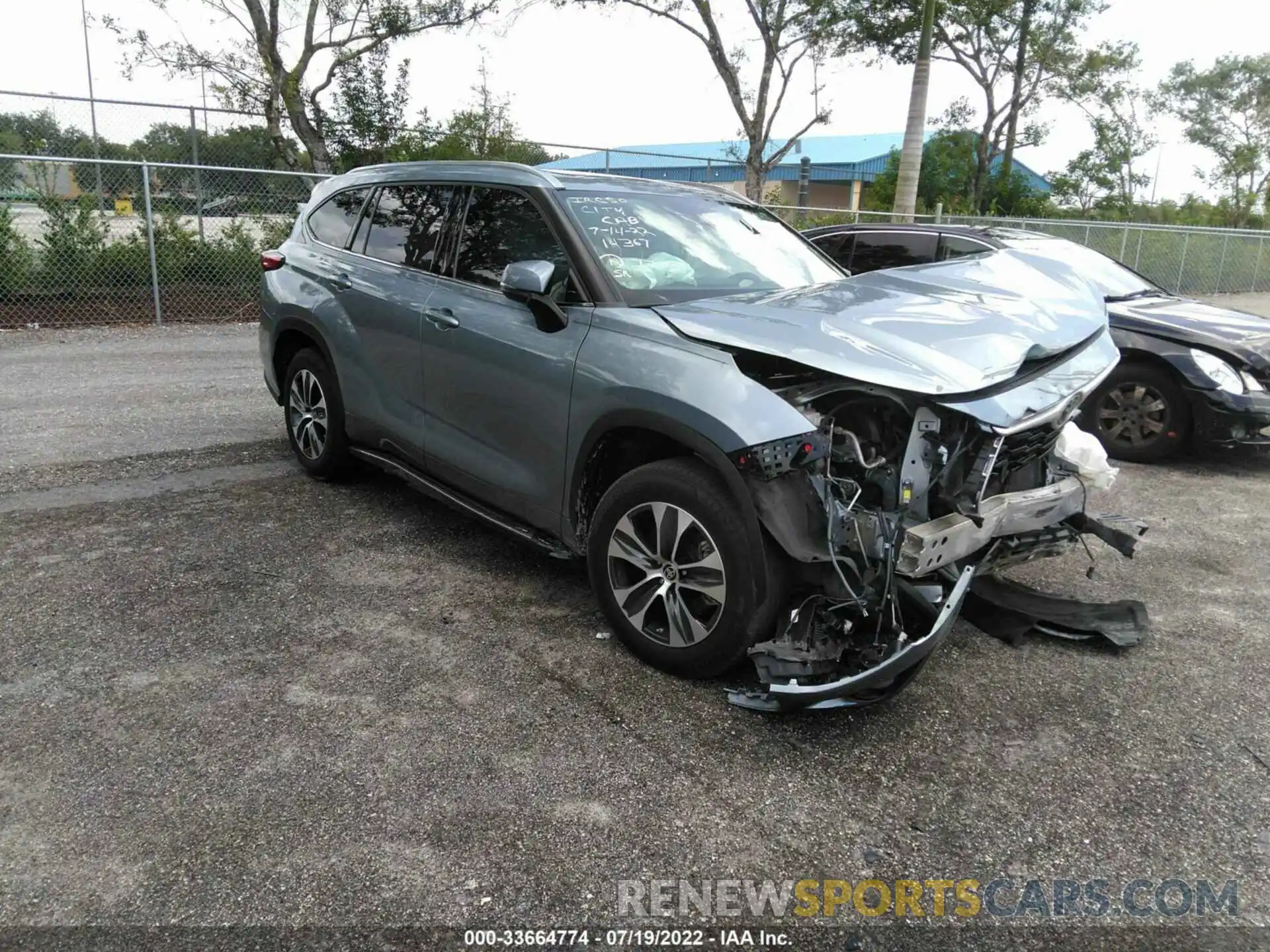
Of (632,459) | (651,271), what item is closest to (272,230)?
(651,271)

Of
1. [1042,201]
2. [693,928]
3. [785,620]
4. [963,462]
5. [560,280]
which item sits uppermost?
[1042,201]

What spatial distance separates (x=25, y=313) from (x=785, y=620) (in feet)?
37.2

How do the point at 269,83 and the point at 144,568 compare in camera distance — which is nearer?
the point at 144,568

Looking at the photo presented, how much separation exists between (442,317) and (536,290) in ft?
2.88

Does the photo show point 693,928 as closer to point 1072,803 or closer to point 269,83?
point 1072,803

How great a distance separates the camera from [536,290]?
3.42 meters

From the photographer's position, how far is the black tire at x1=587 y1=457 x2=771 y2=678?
3.01m

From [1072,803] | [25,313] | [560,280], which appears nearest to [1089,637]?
[1072,803]

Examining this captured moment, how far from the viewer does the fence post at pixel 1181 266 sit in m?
19.0

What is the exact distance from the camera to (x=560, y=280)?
3.66 meters

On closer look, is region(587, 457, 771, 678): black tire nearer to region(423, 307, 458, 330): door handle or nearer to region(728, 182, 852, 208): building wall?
region(423, 307, 458, 330): door handle

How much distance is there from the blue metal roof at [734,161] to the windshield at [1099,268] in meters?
2.81

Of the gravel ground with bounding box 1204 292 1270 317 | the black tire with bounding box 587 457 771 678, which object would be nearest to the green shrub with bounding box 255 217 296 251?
the black tire with bounding box 587 457 771 678

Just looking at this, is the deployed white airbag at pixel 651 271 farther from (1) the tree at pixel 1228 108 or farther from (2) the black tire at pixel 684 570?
(1) the tree at pixel 1228 108
